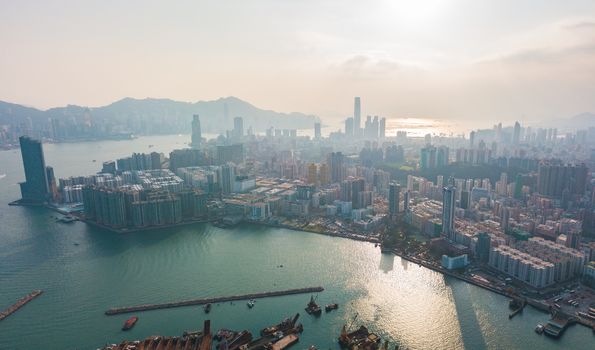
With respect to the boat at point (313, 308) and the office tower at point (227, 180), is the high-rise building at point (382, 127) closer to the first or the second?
the office tower at point (227, 180)

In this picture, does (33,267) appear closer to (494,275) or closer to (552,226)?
(494,275)

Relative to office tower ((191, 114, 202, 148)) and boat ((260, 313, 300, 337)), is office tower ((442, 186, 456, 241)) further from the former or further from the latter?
office tower ((191, 114, 202, 148))

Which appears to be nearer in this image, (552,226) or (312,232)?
(552,226)

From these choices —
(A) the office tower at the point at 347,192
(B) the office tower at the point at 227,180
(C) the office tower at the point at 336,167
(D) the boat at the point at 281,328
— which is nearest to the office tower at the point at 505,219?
(A) the office tower at the point at 347,192

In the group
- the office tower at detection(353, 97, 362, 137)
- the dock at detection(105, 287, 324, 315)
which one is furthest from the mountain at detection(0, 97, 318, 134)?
the dock at detection(105, 287, 324, 315)

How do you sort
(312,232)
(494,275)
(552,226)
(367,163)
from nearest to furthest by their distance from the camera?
(494,275) → (552,226) → (312,232) → (367,163)

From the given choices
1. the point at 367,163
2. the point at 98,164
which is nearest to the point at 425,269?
the point at 367,163

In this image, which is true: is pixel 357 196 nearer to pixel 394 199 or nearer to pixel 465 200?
pixel 394 199
